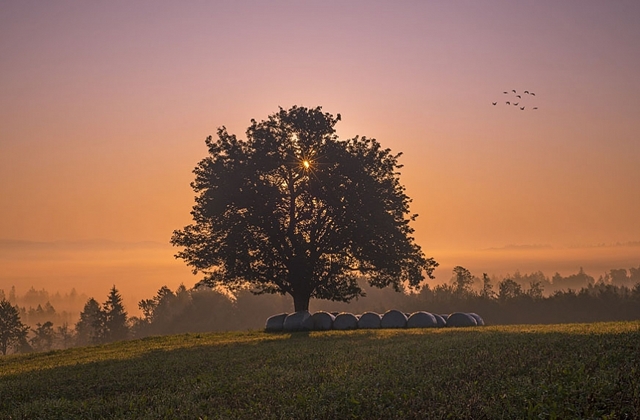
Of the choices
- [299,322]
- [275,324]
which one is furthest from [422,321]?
[275,324]

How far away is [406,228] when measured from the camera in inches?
2330

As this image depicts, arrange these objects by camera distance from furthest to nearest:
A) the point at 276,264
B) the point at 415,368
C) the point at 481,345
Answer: the point at 276,264
the point at 481,345
the point at 415,368

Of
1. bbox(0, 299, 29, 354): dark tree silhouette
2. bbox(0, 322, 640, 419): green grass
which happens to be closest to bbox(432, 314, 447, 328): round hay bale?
bbox(0, 322, 640, 419): green grass

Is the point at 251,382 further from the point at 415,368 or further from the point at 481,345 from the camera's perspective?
the point at 481,345

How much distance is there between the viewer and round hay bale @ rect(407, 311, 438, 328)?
2116 inches

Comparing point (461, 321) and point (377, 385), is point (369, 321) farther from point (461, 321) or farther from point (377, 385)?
point (377, 385)

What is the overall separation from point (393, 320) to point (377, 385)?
123 feet

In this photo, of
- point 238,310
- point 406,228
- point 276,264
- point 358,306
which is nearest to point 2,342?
point 238,310

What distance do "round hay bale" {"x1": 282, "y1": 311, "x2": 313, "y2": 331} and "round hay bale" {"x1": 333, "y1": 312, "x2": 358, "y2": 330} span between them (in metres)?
2.35

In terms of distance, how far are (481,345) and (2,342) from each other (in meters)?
149

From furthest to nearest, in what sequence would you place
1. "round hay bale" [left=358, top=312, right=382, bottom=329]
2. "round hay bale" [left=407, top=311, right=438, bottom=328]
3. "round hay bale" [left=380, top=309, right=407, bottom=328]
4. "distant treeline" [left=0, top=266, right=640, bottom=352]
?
"distant treeline" [left=0, top=266, right=640, bottom=352]
"round hay bale" [left=358, top=312, right=382, bottom=329]
"round hay bale" [left=380, top=309, right=407, bottom=328]
"round hay bale" [left=407, top=311, right=438, bottom=328]

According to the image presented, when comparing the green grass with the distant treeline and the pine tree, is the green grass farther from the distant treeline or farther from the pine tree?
the pine tree

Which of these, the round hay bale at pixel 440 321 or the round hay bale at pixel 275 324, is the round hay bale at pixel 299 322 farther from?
the round hay bale at pixel 440 321

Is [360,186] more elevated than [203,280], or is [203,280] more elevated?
[360,186]
